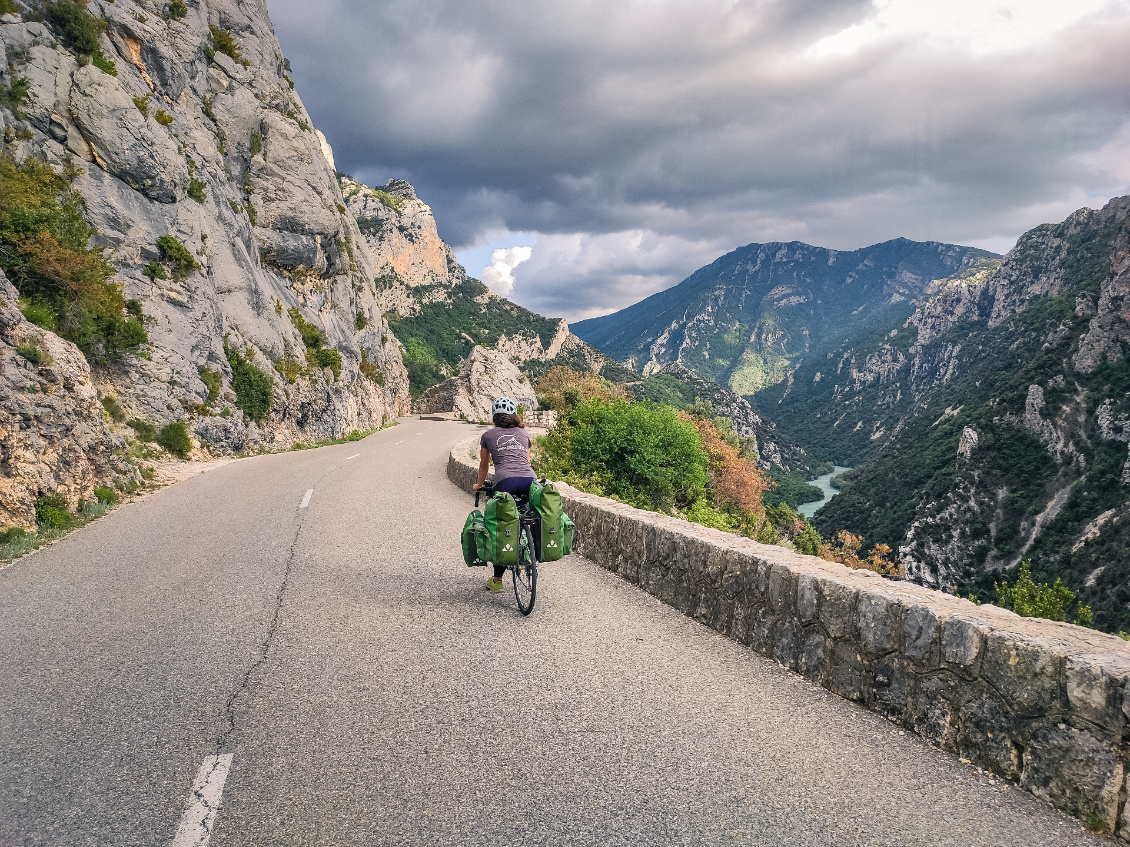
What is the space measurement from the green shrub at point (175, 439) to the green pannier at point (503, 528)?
16759 mm

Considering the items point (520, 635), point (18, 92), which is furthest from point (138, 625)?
point (18, 92)

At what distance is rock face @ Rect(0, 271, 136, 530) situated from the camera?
889cm

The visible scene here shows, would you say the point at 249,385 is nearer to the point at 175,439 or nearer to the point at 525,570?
the point at 175,439

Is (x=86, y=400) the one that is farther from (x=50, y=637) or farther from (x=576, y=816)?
(x=576, y=816)

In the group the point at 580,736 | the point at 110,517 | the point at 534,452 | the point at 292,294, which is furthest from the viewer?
the point at 292,294

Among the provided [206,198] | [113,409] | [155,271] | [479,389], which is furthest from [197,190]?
[479,389]

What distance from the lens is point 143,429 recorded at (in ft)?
57.4

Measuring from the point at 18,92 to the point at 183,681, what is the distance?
2303 cm

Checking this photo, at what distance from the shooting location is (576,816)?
2797 mm

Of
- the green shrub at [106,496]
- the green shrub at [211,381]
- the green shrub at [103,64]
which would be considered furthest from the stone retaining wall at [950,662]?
the green shrub at [103,64]

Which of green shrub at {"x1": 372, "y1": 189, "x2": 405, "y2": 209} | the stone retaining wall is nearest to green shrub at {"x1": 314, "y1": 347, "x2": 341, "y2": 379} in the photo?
the stone retaining wall

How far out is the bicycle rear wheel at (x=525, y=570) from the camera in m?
5.67

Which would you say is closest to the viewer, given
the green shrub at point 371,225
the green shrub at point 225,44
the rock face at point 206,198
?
the rock face at point 206,198

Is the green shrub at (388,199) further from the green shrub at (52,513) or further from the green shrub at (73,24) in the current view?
the green shrub at (52,513)
